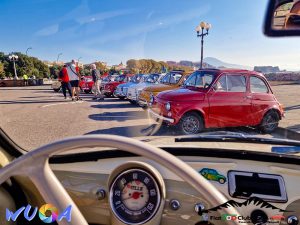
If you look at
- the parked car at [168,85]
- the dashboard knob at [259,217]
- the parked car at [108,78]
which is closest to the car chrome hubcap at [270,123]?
the dashboard knob at [259,217]

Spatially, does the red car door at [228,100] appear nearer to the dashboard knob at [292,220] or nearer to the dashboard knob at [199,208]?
the dashboard knob at [292,220]

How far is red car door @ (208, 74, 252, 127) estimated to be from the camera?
517cm

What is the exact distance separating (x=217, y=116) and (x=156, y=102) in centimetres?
154

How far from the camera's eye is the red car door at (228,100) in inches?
204

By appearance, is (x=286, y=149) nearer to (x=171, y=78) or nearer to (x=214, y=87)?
(x=214, y=87)

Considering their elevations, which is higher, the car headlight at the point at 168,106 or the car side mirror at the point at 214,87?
the car side mirror at the point at 214,87

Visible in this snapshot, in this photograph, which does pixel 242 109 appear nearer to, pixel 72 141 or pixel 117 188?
pixel 117 188

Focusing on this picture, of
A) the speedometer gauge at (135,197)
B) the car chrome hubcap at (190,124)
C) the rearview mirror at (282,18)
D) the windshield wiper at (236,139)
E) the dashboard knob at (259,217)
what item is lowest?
the car chrome hubcap at (190,124)

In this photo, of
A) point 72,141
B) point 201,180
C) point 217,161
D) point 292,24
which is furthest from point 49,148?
point 292,24

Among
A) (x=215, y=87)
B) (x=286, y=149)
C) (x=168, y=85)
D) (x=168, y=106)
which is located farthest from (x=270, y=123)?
(x=168, y=85)

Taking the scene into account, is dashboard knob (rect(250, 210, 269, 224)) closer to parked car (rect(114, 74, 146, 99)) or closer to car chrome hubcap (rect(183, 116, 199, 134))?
car chrome hubcap (rect(183, 116, 199, 134))

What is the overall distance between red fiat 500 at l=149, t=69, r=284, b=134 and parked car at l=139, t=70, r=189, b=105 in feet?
6.54

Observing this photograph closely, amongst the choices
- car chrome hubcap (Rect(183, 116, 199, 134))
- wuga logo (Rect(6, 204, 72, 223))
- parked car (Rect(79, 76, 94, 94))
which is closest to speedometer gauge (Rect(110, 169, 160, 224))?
wuga logo (Rect(6, 204, 72, 223))

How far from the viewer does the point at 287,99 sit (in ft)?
21.2
